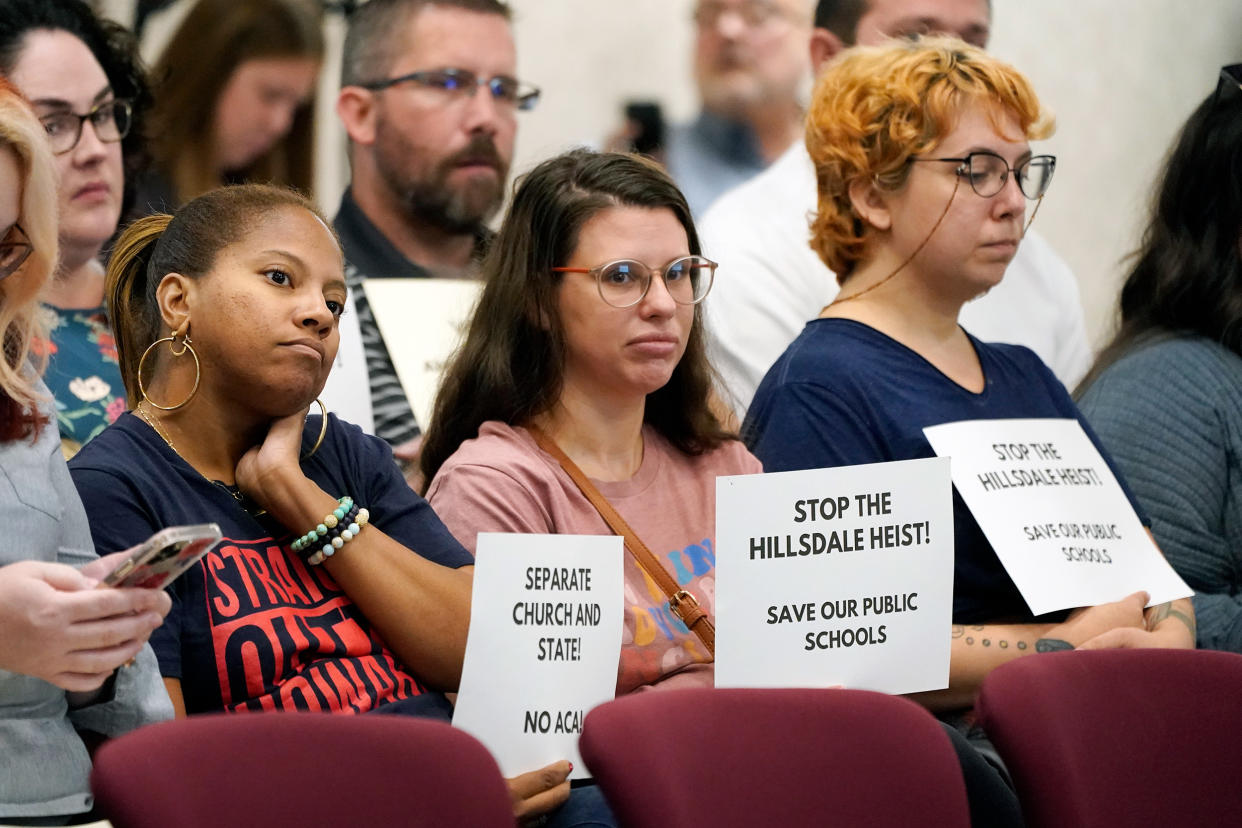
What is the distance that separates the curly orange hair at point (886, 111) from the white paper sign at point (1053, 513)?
536 millimetres

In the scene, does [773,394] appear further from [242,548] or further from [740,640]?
[242,548]

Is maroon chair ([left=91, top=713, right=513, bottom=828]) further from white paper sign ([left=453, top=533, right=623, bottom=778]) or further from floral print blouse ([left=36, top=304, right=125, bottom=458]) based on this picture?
floral print blouse ([left=36, top=304, right=125, bottom=458])

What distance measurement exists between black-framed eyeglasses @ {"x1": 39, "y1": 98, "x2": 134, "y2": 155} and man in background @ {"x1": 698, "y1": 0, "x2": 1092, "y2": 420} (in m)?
1.49

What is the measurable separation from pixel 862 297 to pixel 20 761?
191 centimetres

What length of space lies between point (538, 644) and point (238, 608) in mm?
420

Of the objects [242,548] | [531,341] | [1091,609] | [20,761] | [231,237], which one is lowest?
[1091,609]

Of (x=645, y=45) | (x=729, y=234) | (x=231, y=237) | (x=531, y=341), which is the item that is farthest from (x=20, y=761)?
(x=645, y=45)

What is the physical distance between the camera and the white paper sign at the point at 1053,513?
8.90 feet

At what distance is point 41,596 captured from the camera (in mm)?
1591

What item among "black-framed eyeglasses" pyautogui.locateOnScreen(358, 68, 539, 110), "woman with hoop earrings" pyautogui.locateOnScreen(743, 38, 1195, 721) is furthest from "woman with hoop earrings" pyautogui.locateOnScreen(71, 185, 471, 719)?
"black-framed eyeglasses" pyautogui.locateOnScreen(358, 68, 539, 110)

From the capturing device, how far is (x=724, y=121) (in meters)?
4.41

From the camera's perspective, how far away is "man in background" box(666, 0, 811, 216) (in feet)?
14.3

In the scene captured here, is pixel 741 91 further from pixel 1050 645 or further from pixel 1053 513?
pixel 1050 645

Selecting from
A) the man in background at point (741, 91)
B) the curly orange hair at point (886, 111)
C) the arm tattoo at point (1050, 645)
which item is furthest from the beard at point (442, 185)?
the arm tattoo at point (1050, 645)
